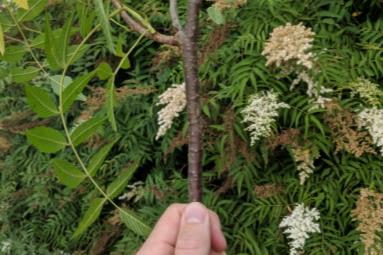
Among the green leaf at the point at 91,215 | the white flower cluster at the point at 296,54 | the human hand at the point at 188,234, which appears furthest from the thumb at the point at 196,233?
the white flower cluster at the point at 296,54

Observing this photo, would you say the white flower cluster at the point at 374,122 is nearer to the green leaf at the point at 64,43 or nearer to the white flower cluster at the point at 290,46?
the white flower cluster at the point at 290,46

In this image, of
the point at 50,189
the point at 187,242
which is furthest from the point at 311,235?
the point at 50,189

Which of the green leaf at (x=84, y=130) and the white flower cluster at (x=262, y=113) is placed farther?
the white flower cluster at (x=262, y=113)

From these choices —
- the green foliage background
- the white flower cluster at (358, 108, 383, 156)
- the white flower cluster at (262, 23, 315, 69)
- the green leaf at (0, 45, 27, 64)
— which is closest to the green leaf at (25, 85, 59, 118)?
the green leaf at (0, 45, 27, 64)

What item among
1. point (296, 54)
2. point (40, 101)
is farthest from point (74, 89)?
point (296, 54)

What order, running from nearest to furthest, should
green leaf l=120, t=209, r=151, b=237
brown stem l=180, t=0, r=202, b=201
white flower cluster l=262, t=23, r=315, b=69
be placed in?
brown stem l=180, t=0, r=202, b=201 → green leaf l=120, t=209, r=151, b=237 → white flower cluster l=262, t=23, r=315, b=69

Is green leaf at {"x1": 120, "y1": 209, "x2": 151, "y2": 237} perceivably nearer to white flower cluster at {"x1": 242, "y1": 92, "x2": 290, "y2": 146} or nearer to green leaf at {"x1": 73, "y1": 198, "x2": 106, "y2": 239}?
green leaf at {"x1": 73, "y1": 198, "x2": 106, "y2": 239}
